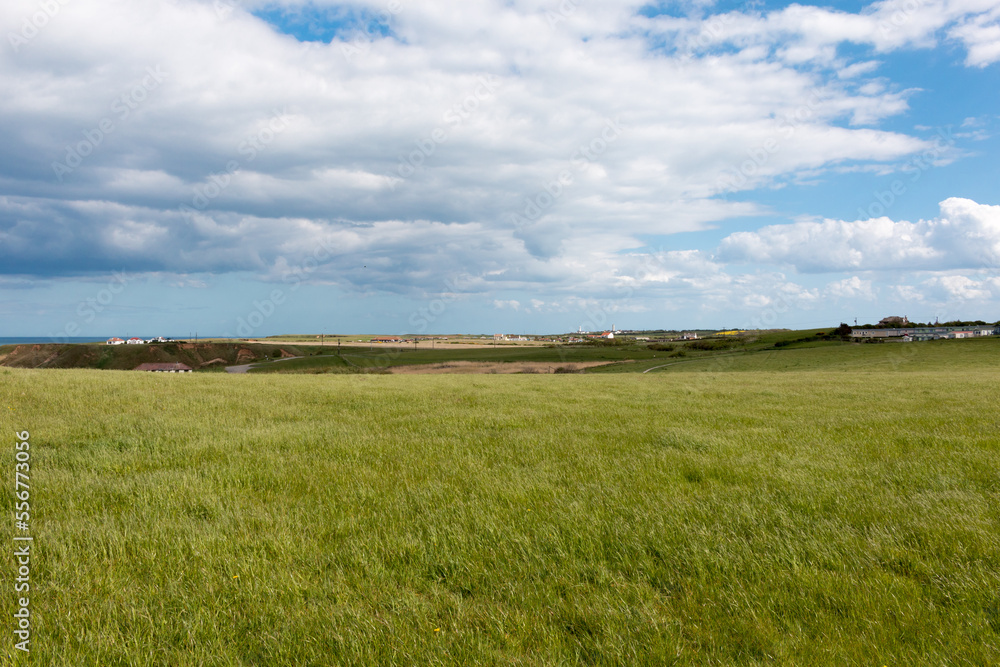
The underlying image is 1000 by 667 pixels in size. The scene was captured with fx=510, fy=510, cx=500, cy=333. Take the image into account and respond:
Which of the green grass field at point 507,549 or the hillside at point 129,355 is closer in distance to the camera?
the green grass field at point 507,549

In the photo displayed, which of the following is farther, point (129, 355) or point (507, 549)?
point (129, 355)

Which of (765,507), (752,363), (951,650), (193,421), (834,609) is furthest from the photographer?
(752,363)

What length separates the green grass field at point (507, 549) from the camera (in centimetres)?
412

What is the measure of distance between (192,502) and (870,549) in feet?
28.6

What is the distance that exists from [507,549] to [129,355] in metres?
134

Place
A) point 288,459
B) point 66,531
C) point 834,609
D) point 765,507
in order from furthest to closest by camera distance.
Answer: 1. point 288,459
2. point 765,507
3. point 66,531
4. point 834,609

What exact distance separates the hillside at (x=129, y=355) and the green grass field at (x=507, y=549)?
121m

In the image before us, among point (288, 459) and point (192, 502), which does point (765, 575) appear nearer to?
point (192, 502)

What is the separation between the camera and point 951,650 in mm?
3922

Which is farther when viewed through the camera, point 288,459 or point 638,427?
point 638,427

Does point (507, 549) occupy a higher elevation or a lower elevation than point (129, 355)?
lower

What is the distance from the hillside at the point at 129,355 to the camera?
364 ft

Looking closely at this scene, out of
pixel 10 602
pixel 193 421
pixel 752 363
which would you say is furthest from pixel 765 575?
pixel 752 363

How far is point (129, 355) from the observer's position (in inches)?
4412
